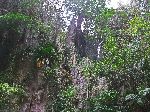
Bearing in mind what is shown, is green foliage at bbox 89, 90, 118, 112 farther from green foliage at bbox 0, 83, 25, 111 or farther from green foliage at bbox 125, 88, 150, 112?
green foliage at bbox 0, 83, 25, 111

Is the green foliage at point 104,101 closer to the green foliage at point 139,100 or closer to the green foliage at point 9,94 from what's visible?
the green foliage at point 139,100

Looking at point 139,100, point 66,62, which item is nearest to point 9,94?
point 66,62

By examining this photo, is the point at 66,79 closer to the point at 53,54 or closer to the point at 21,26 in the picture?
the point at 53,54

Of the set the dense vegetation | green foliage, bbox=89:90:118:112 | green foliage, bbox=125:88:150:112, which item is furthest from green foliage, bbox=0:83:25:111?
green foliage, bbox=125:88:150:112

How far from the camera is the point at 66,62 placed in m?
13.5

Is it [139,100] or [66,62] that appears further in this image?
[66,62]

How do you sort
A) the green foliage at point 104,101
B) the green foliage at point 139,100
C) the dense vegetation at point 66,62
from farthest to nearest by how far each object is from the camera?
the dense vegetation at point 66,62 → the green foliage at point 104,101 → the green foliage at point 139,100

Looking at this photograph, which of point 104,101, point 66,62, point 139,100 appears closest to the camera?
point 139,100

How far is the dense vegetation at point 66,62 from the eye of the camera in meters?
11.2

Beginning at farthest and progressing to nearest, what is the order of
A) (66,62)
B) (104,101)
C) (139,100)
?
(66,62) < (104,101) < (139,100)

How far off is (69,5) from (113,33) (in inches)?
129


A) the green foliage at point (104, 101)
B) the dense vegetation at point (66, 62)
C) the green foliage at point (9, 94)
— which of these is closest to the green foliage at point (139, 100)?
the dense vegetation at point (66, 62)

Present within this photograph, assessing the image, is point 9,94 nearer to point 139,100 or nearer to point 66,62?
point 66,62

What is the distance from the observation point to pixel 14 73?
42.3 ft
